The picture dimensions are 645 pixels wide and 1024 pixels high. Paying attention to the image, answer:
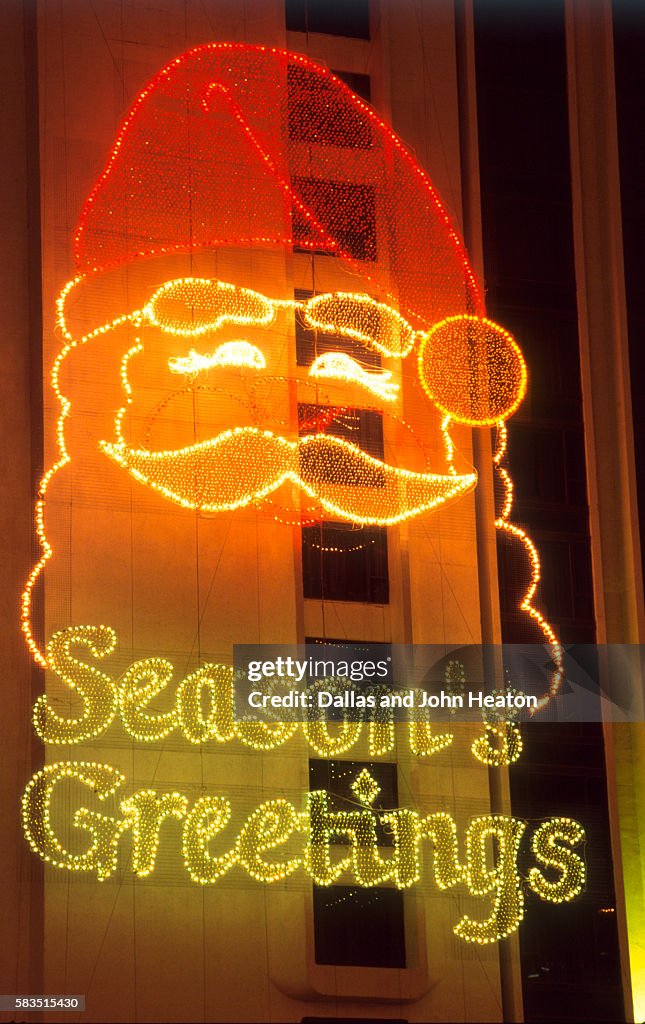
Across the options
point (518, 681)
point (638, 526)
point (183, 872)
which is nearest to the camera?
point (183, 872)

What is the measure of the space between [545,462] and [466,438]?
0.98 m

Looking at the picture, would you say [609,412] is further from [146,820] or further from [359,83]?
[146,820]

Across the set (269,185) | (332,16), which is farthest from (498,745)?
(332,16)

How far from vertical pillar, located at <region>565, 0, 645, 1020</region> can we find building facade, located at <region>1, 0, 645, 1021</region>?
30mm

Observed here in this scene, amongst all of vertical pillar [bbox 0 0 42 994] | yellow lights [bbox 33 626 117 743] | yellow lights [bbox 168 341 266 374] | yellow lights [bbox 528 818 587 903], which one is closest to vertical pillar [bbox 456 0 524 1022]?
yellow lights [bbox 528 818 587 903]

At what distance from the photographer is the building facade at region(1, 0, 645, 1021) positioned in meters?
12.1

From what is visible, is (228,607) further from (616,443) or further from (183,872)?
(616,443)

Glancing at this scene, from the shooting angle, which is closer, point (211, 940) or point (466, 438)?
point (211, 940)

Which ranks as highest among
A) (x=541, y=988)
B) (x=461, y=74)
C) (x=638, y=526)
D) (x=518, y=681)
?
(x=461, y=74)

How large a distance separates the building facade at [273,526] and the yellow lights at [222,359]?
3cm

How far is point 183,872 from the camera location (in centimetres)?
1208

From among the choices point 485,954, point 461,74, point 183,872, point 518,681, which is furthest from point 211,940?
point 461,74

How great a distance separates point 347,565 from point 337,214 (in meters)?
2.42

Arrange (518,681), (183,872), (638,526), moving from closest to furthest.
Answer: (183,872), (518,681), (638,526)
